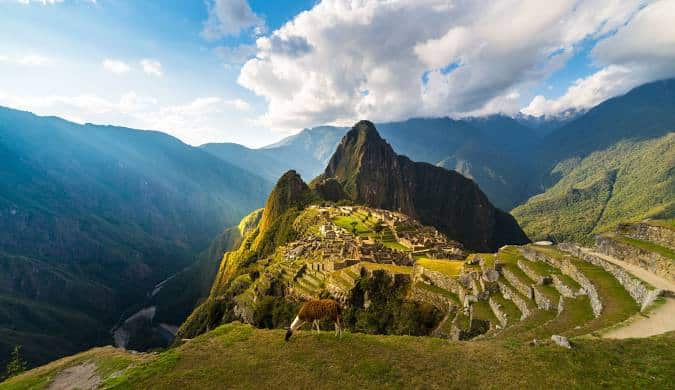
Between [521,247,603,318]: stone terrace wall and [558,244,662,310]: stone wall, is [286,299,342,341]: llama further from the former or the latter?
[558,244,662,310]: stone wall

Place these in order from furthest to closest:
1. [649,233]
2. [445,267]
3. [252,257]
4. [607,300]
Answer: [252,257] < [445,267] < [649,233] < [607,300]

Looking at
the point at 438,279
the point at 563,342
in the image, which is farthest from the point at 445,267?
the point at 563,342

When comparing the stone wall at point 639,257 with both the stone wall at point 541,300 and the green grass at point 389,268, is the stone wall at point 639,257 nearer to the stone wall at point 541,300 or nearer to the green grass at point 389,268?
the stone wall at point 541,300

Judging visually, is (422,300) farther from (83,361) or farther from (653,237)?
(83,361)

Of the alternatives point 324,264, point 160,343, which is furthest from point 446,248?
point 160,343

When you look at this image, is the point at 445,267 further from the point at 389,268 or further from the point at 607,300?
the point at 607,300

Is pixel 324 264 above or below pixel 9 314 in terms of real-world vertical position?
above
